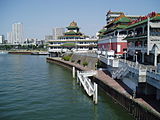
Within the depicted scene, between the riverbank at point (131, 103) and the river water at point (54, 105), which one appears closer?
the riverbank at point (131, 103)

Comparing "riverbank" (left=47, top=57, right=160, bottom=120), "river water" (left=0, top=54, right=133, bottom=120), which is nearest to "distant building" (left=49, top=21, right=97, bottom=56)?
"river water" (left=0, top=54, right=133, bottom=120)

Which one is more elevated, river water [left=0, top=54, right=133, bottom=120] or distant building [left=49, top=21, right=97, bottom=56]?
distant building [left=49, top=21, right=97, bottom=56]

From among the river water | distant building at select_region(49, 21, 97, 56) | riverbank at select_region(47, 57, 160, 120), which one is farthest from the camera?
distant building at select_region(49, 21, 97, 56)

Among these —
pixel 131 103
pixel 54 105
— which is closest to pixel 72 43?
pixel 54 105

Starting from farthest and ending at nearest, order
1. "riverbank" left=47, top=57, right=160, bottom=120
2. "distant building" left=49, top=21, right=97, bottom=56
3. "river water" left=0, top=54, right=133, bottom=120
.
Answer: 1. "distant building" left=49, top=21, right=97, bottom=56
2. "river water" left=0, top=54, right=133, bottom=120
3. "riverbank" left=47, top=57, right=160, bottom=120

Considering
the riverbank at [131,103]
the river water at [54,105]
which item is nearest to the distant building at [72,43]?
the river water at [54,105]

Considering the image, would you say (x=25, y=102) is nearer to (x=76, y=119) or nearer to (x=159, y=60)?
(x=76, y=119)

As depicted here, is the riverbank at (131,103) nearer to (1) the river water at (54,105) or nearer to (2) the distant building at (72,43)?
(1) the river water at (54,105)

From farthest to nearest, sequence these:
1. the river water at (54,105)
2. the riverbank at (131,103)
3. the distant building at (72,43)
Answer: the distant building at (72,43), the river water at (54,105), the riverbank at (131,103)

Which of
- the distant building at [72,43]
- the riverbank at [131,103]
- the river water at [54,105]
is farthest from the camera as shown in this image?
the distant building at [72,43]

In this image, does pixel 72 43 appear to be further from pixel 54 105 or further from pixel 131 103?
pixel 131 103

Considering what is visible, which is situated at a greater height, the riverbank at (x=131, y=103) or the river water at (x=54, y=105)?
the riverbank at (x=131, y=103)

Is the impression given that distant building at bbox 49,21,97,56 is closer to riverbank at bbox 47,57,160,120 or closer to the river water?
the river water

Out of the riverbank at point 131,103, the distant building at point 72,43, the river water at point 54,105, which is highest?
the distant building at point 72,43
